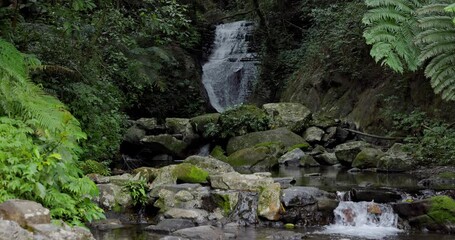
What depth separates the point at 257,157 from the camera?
13.3 m

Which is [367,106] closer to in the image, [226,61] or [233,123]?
[233,123]

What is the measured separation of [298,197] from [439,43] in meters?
3.26

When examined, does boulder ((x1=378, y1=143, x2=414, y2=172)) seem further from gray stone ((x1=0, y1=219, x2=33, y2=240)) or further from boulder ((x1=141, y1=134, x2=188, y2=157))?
gray stone ((x1=0, y1=219, x2=33, y2=240))

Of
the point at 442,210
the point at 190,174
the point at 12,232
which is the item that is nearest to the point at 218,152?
the point at 190,174

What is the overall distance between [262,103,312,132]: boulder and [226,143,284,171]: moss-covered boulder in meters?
1.76

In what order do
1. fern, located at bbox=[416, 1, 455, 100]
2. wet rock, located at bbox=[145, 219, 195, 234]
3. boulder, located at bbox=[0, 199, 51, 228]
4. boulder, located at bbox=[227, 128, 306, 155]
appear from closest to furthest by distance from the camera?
boulder, located at bbox=[0, 199, 51, 228], fern, located at bbox=[416, 1, 455, 100], wet rock, located at bbox=[145, 219, 195, 234], boulder, located at bbox=[227, 128, 306, 155]

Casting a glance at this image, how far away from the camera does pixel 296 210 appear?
309 inches

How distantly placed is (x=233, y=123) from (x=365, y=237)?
9.19m

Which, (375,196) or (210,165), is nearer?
(375,196)

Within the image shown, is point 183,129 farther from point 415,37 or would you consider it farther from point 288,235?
point 415,37

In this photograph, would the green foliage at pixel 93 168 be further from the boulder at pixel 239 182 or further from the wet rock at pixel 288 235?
the wet rock at pixel 288 235

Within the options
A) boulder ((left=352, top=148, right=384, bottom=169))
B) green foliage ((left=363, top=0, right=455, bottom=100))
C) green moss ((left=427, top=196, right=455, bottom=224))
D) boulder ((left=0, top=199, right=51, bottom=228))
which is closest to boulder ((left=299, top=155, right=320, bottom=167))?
boulder ((left=352, top=148, right=384, bottom=169))

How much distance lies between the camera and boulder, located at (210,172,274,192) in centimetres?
826

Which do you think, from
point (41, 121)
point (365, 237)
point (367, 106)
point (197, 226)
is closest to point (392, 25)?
point (365, 237)
